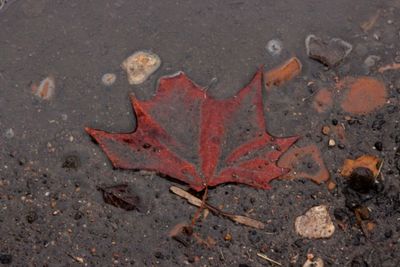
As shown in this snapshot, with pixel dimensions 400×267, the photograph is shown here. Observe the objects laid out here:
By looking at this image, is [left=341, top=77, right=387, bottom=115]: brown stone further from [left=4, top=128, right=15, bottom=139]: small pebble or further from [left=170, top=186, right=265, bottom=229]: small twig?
[left=4, top=128, right=15, bottom=139]: small pebble

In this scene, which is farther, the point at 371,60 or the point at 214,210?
the point at 371,60

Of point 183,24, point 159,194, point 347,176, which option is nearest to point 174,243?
point 159,194

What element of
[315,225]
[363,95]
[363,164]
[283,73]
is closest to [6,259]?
[315,225]

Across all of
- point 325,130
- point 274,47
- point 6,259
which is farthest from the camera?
point 274,47

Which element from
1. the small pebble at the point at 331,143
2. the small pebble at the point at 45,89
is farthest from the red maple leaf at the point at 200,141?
the small pebble at the point at 45,89

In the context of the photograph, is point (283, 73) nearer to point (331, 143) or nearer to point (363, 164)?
point (331, 143)

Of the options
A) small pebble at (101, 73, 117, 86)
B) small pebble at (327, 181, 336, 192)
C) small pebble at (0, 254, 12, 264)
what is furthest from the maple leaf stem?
small pebble at (0, 254, 12, 264)
